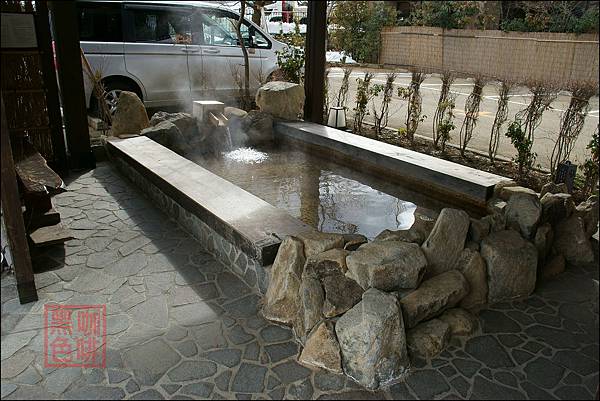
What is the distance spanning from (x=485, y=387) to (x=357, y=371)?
695mm

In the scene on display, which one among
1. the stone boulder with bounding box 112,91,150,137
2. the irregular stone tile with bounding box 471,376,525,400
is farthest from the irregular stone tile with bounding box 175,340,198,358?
the stone boulder with bounding box 112,91,150,137

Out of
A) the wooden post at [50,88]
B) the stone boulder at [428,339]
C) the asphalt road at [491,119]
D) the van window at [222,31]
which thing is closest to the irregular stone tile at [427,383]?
the stone boulder at [428,339]

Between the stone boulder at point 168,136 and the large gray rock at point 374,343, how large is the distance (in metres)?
4.74

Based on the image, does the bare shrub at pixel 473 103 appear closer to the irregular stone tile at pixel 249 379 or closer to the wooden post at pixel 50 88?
the irregular stone tile at pixel 249 379

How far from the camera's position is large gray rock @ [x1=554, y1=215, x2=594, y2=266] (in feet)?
13.1

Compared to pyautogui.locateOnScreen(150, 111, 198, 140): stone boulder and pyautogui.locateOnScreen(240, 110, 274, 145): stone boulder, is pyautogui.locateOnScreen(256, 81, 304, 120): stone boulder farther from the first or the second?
pyautogui.locateOnScreen(150, 111, 198, 140): stone boulder

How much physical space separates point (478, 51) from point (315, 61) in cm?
383

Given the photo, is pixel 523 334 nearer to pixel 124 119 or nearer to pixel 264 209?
pixel 264 209

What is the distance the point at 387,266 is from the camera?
9.68ft

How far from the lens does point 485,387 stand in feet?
8.66

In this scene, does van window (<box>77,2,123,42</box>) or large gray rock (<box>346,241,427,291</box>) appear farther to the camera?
van window (<box>77,2,123,42</box>)

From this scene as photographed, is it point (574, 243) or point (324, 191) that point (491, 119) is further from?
point (574, 243)

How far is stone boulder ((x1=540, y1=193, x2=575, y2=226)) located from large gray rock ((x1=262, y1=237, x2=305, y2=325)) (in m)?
2.16

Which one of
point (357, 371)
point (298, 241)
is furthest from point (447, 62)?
point (357, 371)
